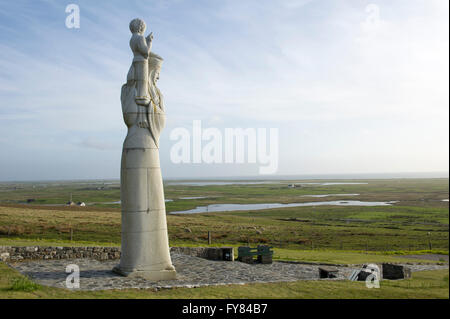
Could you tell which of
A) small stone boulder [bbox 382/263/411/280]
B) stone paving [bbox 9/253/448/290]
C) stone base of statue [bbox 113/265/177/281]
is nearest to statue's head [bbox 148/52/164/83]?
stone base of statue [bbox 113/265/177/281]

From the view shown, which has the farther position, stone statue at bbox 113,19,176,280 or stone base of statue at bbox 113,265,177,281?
stone statue at bbox 113,19,176,280

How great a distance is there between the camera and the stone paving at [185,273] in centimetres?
1024

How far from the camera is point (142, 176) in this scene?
11680mm

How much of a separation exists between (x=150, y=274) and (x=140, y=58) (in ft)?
22.7

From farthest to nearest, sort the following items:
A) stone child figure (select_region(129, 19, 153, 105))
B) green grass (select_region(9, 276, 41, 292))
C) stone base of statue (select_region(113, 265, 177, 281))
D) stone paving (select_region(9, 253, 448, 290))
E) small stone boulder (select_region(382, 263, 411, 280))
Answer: small stone boulder (select_region(382, 263, 411, 280)) → stone child figure (select_region(129, 19, 153, 105)) → stone base of statue (select_region(113, 265, 177, 281)) → stone paving (select_region(9, 253, 448, 290)) → green grass (select_region(9, 276, 41, 292))

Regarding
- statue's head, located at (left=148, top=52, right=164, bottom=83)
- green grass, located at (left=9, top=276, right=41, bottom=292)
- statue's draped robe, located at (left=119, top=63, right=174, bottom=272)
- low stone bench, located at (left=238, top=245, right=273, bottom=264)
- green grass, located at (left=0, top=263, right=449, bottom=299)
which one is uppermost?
statue's head, located at (left=148, top=52, right=164, bottom=83)

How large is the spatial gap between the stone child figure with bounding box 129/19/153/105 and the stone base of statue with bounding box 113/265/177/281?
17.5ft

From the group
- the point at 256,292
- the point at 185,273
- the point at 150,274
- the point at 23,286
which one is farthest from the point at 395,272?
the point at 23,286

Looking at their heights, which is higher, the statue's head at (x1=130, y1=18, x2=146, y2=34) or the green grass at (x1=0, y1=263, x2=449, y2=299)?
the statue's head at (x1=130, y1=18, x2=146, y2=34)

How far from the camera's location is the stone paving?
10.2 m

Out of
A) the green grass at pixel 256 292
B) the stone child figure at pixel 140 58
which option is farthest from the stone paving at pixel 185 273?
the stone child figure at pixel 140 58

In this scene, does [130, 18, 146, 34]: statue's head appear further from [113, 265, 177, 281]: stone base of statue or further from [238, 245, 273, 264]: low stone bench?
[238, 245, 273, 264]: low stone bench
